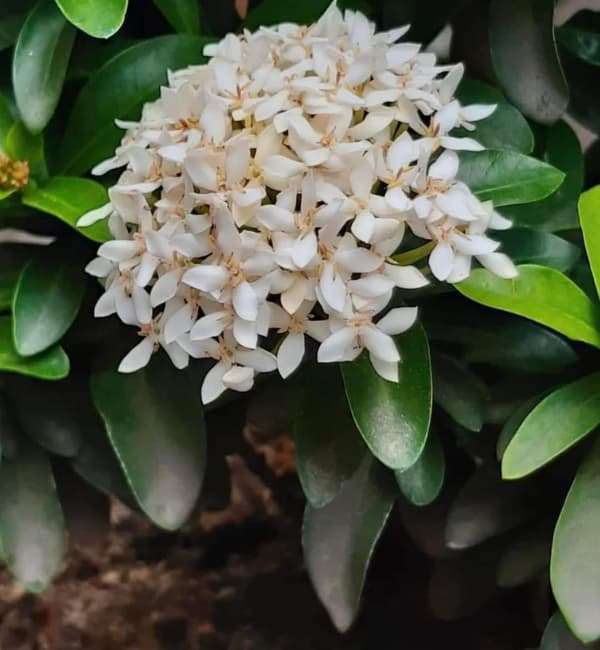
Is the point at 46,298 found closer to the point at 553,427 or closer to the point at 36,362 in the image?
the point at 36,362

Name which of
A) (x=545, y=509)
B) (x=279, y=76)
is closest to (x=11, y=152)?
(x=279, y=76)

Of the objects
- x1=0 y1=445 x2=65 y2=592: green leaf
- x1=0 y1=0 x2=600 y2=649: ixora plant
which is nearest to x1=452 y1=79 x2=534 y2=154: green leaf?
x1=0 y1=0 x2=600 y2=649: ixora plant

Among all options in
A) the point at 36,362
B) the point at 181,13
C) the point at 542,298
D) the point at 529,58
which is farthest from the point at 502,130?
the point at 36,362

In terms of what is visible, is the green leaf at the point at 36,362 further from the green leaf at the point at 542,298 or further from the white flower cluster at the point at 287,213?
the green leaf at the point at 542,298

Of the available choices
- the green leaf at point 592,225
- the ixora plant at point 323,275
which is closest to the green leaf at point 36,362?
the ixora plant at point 323,275

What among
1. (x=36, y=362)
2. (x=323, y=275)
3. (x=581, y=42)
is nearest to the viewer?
(x=323, y=275)

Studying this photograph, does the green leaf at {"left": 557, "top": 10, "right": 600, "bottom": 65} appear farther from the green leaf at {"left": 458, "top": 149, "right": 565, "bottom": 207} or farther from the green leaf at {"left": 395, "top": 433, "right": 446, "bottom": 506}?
the green leaf at {"left": 395, "top": 433, "right": 446, "bottom": 506}

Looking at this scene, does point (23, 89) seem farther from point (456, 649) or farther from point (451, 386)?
point (456, 649)
